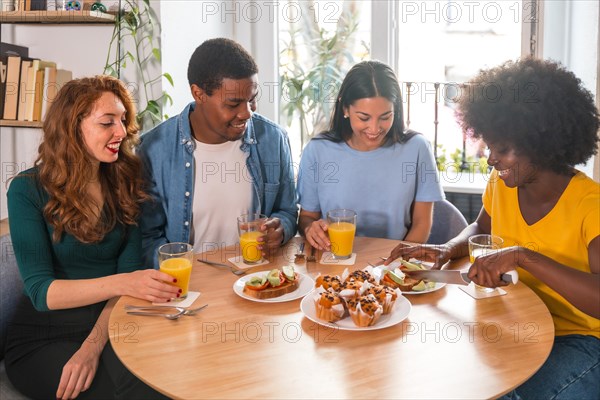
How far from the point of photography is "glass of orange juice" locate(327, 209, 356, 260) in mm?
1906

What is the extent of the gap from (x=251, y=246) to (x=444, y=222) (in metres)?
0.81

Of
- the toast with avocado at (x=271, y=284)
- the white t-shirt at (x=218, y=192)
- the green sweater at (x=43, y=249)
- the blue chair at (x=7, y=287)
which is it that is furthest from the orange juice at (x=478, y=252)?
the blue chair at (x=7, y=287)

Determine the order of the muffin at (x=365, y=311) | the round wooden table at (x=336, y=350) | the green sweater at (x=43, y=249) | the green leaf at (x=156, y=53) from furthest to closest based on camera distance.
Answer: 1. the green leaf at (x=156, y=53)
2. the green sweater at (x=43, y=249)
3. the muffin at (x=365, y=311)
4. the round wooden table at (x=336, y=350)

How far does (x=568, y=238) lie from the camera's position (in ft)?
5.55

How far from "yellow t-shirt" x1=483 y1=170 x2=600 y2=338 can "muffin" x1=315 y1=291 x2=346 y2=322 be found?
607mm

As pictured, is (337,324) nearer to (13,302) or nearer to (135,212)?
(135,212)

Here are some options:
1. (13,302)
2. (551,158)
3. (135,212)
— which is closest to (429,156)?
(551,158)

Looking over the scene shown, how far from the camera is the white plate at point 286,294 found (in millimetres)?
1631

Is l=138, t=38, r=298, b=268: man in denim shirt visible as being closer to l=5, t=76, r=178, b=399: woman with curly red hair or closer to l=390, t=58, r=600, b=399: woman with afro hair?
l=5, t=76, r=178, b=399: woman with curly red hair

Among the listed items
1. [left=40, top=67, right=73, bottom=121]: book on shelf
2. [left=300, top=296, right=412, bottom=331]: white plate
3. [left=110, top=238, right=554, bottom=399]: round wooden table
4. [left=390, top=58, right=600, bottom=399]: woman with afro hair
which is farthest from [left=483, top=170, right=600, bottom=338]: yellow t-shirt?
[left=40, top=67, right=73, bottom=121]: book on shelf

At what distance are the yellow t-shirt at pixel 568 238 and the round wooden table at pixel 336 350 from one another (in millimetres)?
116

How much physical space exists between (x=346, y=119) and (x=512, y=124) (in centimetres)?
74

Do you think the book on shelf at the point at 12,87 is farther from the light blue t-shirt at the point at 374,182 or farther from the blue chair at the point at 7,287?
the light blue t-shirt at the point at 374,182

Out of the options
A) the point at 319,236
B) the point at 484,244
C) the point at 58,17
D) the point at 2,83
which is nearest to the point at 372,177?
the point at 319,236
